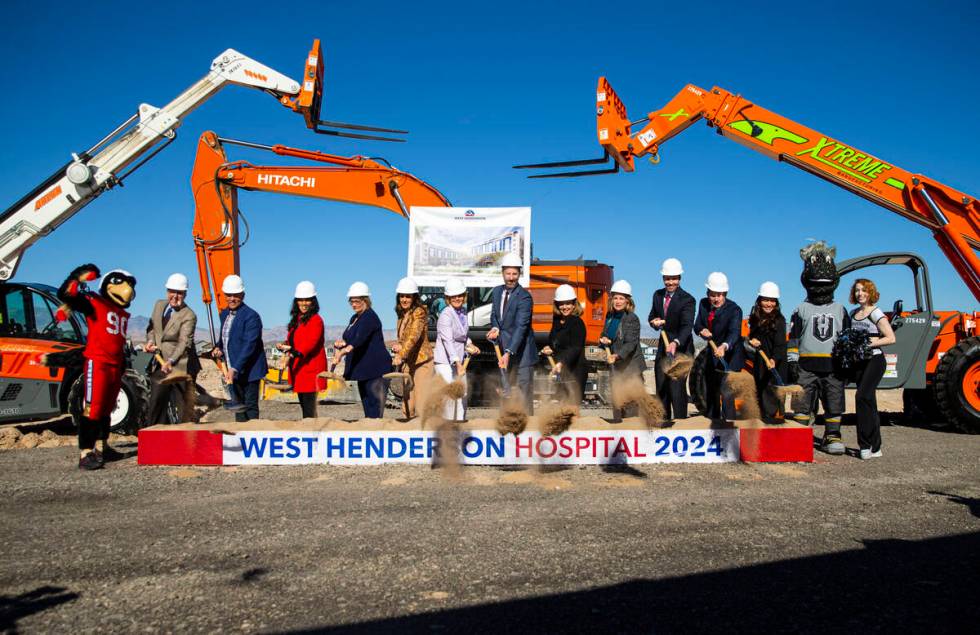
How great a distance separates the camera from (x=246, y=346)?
7.50 meters

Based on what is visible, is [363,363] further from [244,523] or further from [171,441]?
[244,523]

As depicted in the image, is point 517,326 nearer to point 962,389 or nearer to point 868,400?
point 868,400

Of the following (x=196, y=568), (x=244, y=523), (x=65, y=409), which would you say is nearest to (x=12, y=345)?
(x=65, y=409)

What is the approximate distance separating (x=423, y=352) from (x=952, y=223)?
7.52 meters

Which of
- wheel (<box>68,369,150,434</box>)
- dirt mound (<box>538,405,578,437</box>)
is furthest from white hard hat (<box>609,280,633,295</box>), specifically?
wheel (<box>68,369,150,434</box>)

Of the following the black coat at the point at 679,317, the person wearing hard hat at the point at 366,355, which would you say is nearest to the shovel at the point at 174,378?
the person wearing hard hat at the point at 366,355

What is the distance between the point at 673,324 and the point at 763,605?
4.64 metres

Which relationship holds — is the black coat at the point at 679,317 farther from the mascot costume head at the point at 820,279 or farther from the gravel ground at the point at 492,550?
the gravel ground at the point at 492,550

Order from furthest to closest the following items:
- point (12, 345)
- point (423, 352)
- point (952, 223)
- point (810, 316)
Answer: point (952, 223) < point (12, 345) < point (423, 352) < point (810, 316)

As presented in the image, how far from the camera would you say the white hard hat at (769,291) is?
7434 millimetres

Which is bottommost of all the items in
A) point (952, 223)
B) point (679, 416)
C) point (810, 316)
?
point (679, 416)

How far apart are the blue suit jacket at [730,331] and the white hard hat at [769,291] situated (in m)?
0.34

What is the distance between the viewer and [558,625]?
10.1ft

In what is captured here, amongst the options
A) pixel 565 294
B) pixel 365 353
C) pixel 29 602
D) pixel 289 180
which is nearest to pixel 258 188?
pixel 289 180
